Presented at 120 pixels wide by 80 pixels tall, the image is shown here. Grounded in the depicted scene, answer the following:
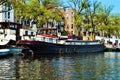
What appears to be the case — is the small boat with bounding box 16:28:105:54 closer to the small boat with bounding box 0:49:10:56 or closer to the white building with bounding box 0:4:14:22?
the small boat with bounding box 0:49:10:56

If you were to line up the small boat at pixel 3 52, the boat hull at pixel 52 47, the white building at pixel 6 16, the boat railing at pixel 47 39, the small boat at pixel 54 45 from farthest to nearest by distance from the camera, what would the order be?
the white building at pixel 6 16 < the boat railing at pixel 47 39 < the small boat at pixel 54 45 < the boat hull at pixel 52 47 < the small boat at pixel 3 52

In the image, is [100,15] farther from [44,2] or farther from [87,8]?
[44,2]

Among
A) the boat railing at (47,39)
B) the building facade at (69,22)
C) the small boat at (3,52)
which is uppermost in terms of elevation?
the building facade at (69,22)

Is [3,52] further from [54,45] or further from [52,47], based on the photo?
[54,45]

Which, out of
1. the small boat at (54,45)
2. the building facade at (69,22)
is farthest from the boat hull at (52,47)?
the building facade at (69,22)

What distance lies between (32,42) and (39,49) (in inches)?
104

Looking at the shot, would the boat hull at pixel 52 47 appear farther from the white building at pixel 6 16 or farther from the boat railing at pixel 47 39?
the white building at pixel 6 16

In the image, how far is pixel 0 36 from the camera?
3509 inches

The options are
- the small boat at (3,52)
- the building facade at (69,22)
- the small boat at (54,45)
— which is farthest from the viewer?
the building facade at (69,22)

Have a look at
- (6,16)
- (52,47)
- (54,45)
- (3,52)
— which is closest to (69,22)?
(6,16)

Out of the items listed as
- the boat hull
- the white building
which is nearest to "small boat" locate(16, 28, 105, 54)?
the boat hull

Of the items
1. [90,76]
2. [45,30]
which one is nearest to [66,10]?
[45,30]

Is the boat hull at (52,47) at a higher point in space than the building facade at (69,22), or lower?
lower

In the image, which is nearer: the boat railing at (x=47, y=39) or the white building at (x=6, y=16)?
the boat railing at (x=47, y=39)
